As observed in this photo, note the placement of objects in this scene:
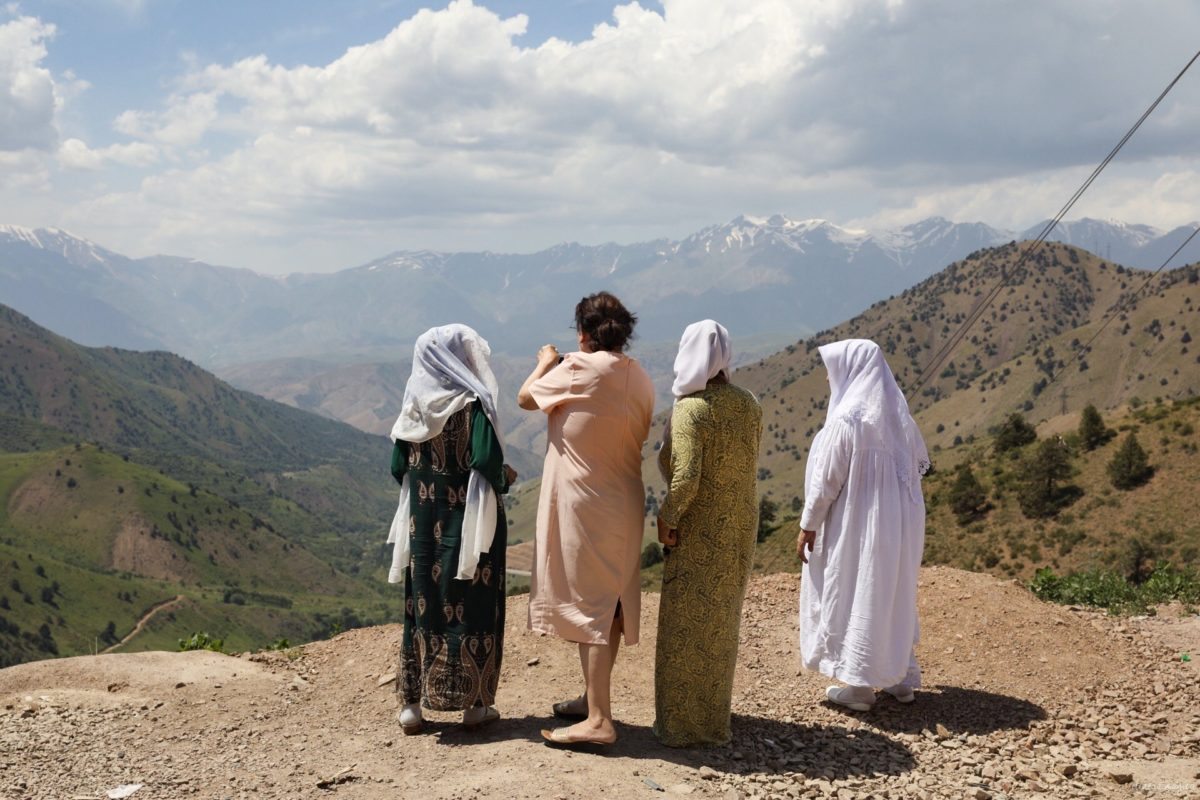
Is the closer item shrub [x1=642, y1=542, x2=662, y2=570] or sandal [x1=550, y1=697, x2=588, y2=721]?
sandal [x1=550, y1=697, x2=588, y2=721]

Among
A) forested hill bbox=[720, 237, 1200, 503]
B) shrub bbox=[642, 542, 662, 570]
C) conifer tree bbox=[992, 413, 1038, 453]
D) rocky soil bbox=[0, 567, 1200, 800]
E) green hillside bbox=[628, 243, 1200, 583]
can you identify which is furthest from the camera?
forested hill bbox=[720, 237, 1200, 503]

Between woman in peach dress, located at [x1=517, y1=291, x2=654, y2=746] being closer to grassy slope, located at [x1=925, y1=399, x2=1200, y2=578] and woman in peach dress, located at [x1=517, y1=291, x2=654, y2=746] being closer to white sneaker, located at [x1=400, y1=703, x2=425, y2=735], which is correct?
white sneaker, located at [x1=400, y1=703, x2=425, y2=735]

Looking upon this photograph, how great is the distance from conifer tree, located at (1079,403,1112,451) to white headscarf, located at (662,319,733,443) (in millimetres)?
35675

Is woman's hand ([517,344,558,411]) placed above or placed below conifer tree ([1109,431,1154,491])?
above

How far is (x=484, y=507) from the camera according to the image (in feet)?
16.8

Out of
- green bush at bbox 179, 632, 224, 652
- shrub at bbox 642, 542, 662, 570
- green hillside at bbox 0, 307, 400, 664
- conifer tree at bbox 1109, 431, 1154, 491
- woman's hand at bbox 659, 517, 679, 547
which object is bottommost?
green hillside at bbox 0, 307, 400, 664

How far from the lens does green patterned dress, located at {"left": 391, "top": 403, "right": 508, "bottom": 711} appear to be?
17.4 ft

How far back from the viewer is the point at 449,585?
17.5ft

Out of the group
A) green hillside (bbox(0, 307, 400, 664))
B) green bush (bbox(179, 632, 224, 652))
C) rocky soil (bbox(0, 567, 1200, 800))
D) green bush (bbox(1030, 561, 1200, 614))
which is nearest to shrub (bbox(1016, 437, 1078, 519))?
green bush (bbox(1030, 561, 1200, 614))

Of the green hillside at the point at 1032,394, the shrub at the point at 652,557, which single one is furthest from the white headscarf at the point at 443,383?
the green hillside at the point at 1032,394

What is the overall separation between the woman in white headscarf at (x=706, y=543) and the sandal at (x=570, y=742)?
386 mm

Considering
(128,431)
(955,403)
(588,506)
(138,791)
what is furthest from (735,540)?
(128,431)

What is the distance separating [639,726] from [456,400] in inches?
92.4

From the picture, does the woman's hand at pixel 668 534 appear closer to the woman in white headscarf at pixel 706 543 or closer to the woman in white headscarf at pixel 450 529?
the woman in white headscarf at pixel 706 543
